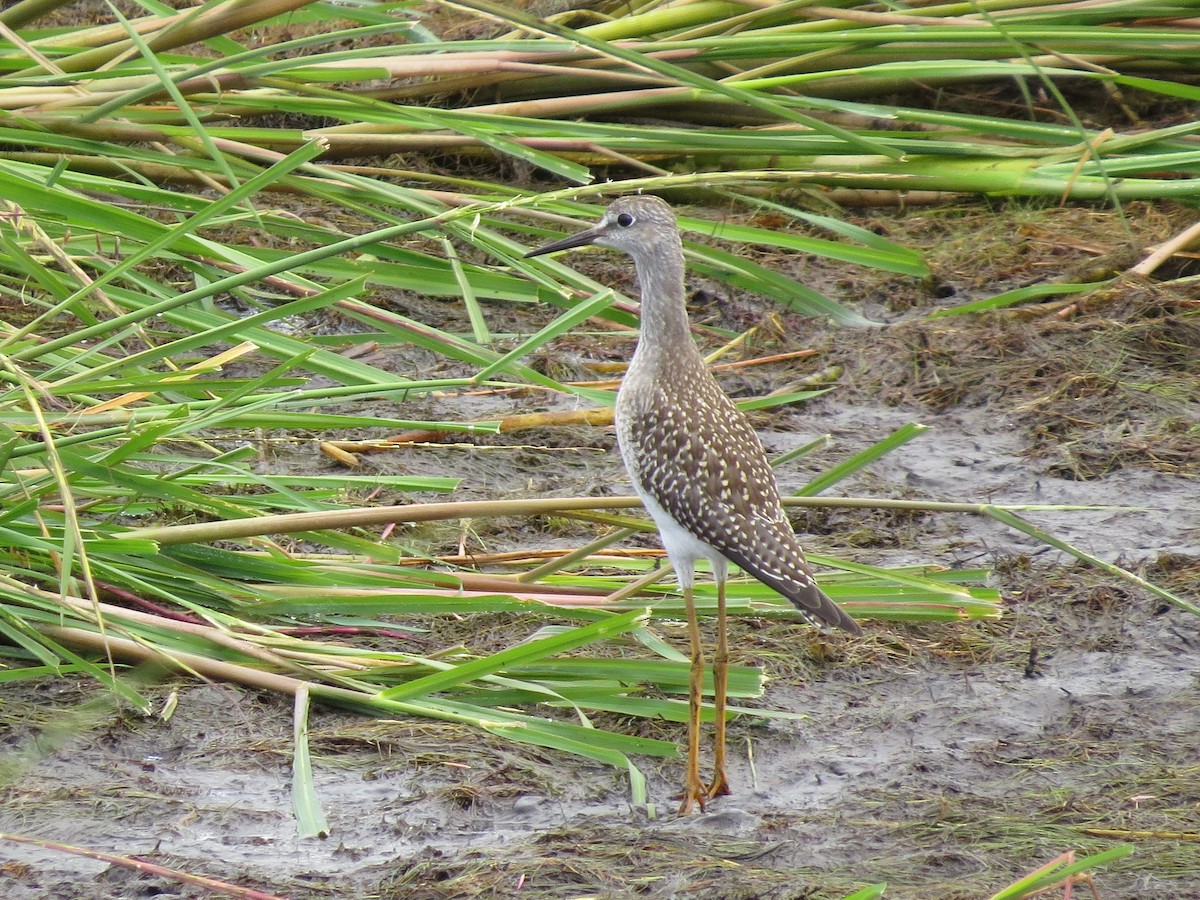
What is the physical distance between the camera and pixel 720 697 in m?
3.70

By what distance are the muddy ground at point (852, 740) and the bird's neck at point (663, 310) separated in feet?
2.76

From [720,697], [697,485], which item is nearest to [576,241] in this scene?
[697,485]

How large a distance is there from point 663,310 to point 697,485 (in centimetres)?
61

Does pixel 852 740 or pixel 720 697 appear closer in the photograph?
pixel 720 697

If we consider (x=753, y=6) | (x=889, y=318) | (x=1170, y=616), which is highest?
(x=753, y=6)

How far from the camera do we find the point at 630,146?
18.6 feet

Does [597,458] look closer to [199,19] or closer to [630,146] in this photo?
[630,146]

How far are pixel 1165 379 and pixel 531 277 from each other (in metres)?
2.42

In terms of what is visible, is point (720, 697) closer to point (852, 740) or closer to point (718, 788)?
point (718, 788)

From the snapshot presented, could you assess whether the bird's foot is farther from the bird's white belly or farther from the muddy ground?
the bird's white belly

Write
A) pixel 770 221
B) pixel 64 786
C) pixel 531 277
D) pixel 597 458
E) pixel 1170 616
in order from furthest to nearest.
Result: 1. pixel 770 221
2. pixel 597 458
3. pixel 531 277
4. pixel 1170 616
5. pixel 64 786

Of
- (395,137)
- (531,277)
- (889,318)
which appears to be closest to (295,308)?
(531,277)

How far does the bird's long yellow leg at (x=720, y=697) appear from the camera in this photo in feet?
11.8

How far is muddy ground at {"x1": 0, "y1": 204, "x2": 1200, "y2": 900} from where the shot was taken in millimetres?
3117
